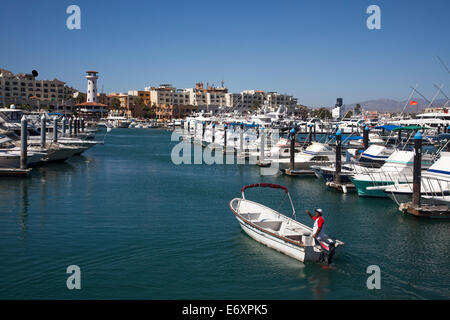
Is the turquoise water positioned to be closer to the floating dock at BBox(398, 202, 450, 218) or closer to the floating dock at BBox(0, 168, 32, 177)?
the floating dock at BBox(398, 202, 450, 218)

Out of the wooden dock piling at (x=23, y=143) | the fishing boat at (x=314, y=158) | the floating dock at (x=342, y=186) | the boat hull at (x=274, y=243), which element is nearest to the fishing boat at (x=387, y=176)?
the floating dock at (x=342, y=186)

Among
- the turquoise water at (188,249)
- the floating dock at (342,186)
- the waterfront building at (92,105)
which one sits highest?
the waterfront building at (92,105)

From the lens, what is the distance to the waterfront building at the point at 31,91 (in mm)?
161750

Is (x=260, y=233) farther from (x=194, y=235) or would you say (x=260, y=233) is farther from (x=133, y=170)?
(x=133, y=170)

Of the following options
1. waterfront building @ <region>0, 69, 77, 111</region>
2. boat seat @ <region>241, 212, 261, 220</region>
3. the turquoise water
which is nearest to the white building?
waterfront building @ <region>0, 69, 77, 111</region>

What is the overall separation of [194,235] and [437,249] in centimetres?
1093

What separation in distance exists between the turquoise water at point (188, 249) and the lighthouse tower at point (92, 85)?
16435 cm

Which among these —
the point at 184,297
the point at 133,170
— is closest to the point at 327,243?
the point at 184,297

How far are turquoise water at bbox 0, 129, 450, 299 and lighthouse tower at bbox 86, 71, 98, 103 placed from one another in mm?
164348

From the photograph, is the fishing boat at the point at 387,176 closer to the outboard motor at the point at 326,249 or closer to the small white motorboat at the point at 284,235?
the small white motorboat at the point at 284,235

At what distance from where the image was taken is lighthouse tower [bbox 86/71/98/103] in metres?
187

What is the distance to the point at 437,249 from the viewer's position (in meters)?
19.3

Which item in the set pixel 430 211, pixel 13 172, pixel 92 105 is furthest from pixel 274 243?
pixel 92 105

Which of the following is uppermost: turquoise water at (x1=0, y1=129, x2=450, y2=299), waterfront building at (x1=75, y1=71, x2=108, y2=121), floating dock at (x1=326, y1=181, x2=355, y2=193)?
waterfront building at (x1=75, y1=71, x2=108, y2=121)
